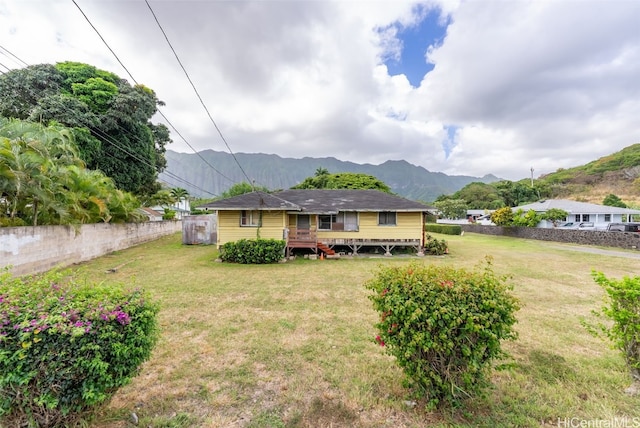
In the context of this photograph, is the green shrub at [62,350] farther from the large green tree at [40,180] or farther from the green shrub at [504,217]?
the green shrub at [504,217]

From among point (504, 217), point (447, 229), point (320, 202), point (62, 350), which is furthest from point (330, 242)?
point (504, 217)

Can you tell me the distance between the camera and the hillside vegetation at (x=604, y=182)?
148 feet

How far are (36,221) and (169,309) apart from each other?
799 cm

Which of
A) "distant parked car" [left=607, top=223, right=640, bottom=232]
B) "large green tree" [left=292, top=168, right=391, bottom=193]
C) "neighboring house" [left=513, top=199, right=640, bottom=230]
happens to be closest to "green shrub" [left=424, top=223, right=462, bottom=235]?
"neighboring house" [left=513, top=199, right=640, bottom=230]

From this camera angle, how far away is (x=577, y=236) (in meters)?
18.0

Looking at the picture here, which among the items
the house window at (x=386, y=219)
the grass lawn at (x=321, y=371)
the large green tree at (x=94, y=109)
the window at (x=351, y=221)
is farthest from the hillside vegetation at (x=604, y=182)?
the large green tree at (x=94, y=109)

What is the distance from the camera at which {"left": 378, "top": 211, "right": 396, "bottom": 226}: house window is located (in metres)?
14.6

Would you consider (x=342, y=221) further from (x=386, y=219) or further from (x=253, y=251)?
(x=253, y=251)

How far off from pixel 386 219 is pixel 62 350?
13.9 m

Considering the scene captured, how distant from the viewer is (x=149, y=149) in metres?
19.5

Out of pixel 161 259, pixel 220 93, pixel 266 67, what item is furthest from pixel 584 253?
pixel 161 259

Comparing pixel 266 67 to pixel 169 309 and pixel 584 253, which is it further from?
pixel 584 253

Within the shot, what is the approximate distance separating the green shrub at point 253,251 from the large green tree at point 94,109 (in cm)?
1100

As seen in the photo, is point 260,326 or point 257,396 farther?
point 260,326
